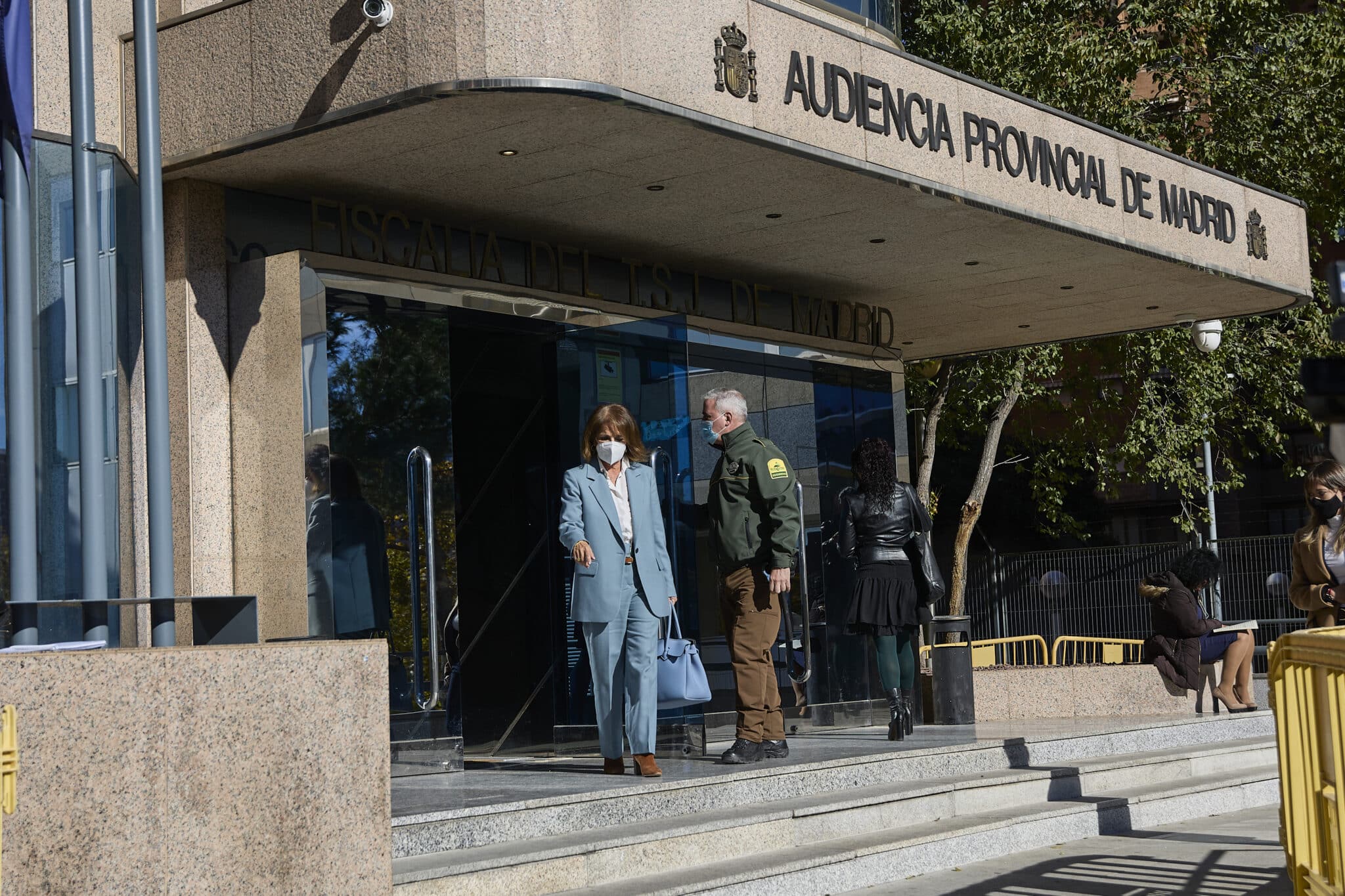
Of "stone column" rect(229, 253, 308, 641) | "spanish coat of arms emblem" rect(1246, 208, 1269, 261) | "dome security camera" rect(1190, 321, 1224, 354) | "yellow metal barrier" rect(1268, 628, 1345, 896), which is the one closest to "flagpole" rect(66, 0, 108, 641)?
"stone column" rect(229, 253, 308, 641)

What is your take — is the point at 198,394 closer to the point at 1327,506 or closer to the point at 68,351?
the point at 68,351

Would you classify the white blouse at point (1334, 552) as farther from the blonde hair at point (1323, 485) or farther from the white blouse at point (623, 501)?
the white blouse at point (623, 501)

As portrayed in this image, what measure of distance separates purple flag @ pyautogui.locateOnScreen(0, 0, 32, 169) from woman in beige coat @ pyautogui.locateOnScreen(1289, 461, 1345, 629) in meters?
6.42

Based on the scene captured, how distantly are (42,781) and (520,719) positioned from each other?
5.94m

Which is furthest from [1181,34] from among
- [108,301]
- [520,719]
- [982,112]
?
[108,301]

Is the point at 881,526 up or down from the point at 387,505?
down

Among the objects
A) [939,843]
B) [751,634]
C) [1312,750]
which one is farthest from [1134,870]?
[1312,750]

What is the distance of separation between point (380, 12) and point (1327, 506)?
5.07m

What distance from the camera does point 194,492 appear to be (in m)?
8.16

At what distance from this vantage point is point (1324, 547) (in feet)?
Result: 25.1

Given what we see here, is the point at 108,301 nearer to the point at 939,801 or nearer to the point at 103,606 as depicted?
the point at 103,606

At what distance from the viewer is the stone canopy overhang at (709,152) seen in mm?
7332

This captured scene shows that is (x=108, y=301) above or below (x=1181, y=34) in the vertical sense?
below

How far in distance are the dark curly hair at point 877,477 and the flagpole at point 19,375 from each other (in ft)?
16.3
